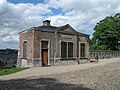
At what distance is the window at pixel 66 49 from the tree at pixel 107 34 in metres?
26.9

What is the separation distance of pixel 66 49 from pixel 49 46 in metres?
2.70

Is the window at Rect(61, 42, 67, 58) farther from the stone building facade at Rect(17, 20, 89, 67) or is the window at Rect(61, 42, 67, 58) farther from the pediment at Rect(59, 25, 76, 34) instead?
the pediment at Rect(59, 25, 76, 34)

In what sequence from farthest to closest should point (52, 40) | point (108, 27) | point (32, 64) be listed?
point (108, 27), point (52, 40), point (32, 64)

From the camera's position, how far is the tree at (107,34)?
5453 centimetres

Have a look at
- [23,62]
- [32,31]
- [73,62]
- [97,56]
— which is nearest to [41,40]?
[32,31]

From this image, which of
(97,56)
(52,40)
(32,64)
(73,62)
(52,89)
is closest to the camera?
(52,89)

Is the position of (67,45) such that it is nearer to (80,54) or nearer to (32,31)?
(80,54)

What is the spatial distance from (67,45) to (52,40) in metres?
2.38

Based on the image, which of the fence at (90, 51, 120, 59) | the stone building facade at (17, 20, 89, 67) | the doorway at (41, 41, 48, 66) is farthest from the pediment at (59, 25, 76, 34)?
the fence at (90, 51, 120, 59)

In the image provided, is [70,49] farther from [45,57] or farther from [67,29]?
[45,57]

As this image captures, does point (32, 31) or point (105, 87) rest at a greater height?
point (32, 31)

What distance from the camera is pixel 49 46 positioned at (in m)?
25.8

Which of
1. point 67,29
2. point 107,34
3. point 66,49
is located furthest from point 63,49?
point 107,34

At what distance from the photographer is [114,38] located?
5566 cm
